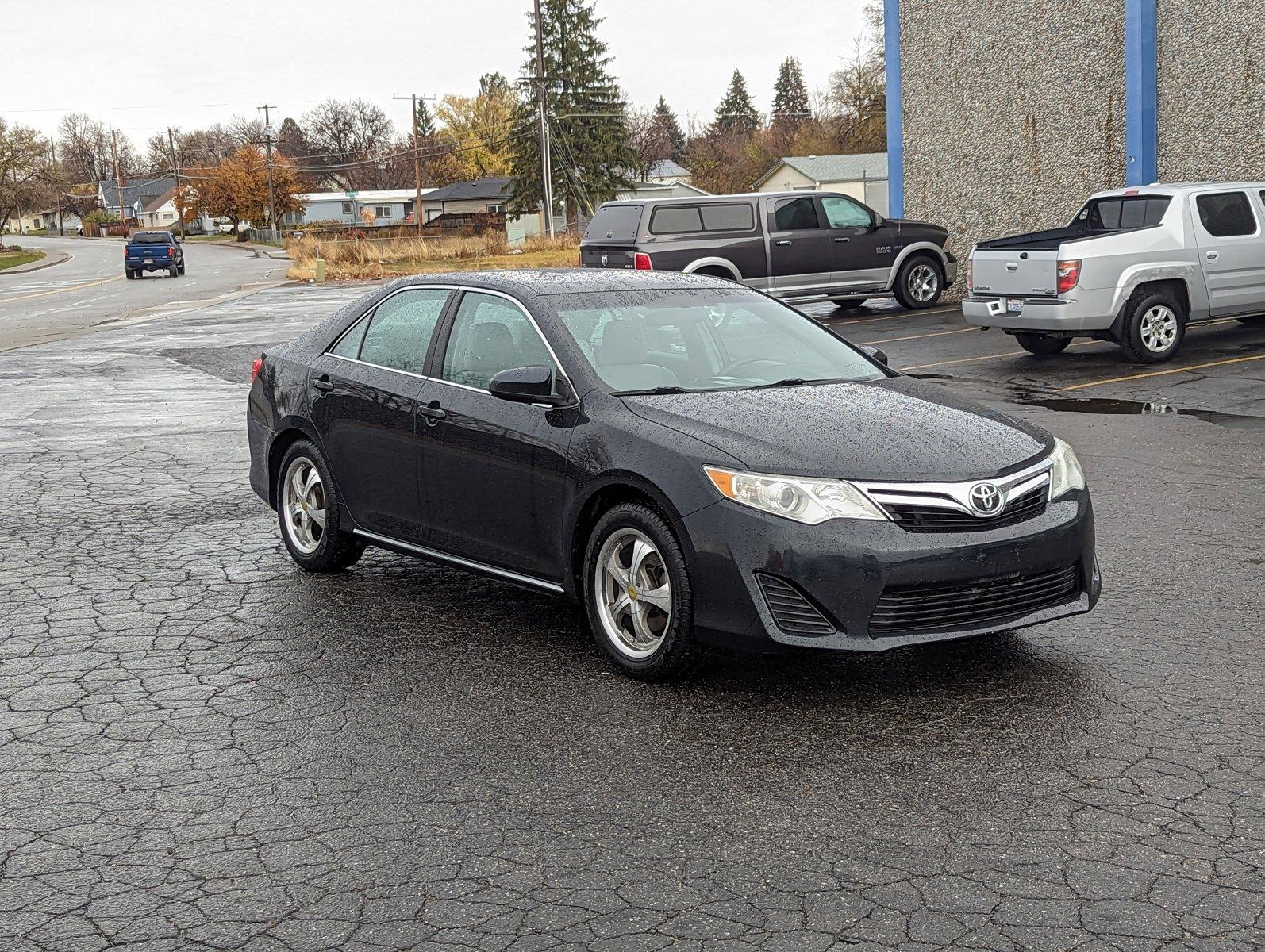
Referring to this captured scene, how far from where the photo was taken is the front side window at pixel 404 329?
22.8 feet

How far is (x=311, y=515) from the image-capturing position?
759 centimetres

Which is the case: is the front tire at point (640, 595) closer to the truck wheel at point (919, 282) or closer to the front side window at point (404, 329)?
the front side window at point (404, 329)

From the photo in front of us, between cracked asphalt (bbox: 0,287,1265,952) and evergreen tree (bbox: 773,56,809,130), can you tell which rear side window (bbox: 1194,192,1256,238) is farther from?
evergreen tree (bbox: 773,56,809,130)

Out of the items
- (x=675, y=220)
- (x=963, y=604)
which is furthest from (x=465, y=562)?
(x=675, y=220)

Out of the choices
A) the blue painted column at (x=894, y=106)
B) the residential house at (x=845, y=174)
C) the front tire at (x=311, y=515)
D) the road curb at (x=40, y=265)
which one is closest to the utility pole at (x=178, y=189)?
the road curb at (x=40, y=265)

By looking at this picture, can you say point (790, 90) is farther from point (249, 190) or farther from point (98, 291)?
point (98, 291)

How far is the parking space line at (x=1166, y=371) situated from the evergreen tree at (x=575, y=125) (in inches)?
2987

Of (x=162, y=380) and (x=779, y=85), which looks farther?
(x=779, y=85)

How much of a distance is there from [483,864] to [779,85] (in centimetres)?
18195

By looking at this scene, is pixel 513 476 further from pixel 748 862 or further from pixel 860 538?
pixel 748 862

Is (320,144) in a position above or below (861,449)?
above

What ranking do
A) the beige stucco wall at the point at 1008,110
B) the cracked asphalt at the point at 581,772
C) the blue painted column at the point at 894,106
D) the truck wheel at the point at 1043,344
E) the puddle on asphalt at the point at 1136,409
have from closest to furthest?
the cracked asphalt at the point at 581,772 → the puddle on asphalt at the point at 1136,409 → the truck wheel at the point at 1043,344 → the beige stucco wall at the point at 1008,110 → the blue painted column at the point at 894,106

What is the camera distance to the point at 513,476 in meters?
6.15

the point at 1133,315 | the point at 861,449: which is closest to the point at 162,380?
the point at 1133,315
